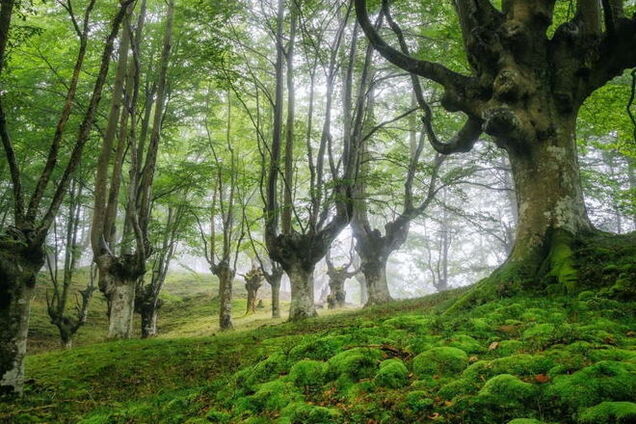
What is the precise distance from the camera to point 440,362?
144 inches

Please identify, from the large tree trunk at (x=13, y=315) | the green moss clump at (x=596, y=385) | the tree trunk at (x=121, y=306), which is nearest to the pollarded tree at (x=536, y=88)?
the green moss clump at (x=596, y=385)

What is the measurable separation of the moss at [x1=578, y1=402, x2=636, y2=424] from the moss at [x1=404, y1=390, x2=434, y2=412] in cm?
95

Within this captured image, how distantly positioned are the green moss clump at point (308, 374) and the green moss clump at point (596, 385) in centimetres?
205

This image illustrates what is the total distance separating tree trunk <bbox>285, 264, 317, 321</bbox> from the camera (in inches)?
454

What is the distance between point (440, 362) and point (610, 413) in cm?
148

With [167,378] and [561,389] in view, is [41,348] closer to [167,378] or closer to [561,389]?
[167,378]

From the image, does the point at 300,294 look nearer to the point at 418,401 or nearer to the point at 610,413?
the point at 418,401

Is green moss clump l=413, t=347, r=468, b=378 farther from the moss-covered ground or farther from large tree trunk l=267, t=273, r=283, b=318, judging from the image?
large tree trunk l=267, t=273, r=283, b=318

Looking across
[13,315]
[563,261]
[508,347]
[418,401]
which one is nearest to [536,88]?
[563,261]

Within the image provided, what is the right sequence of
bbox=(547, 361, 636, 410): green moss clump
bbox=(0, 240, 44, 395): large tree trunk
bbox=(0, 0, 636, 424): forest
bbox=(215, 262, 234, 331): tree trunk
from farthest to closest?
bbox=(215, 262, 234, 331): tree trunk → bbox=(0, 240, 44, 395): large tree trunk → bbox=(0, 0, 636, 424): forest → bbox=(547, 361, 636, 410): green moss clump

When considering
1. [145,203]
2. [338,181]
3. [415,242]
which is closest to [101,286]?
[145,203]

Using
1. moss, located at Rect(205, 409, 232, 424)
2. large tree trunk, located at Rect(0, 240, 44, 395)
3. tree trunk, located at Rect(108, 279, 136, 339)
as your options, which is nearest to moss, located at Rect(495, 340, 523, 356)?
moss, located at Rect(205, 409, 232, 424)

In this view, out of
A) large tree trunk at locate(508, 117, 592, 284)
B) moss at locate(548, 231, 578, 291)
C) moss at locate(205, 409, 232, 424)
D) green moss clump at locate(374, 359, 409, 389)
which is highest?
large tree trunk at locate(508, 117, 592, 284)

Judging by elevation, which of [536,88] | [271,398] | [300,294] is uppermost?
[536,88]
